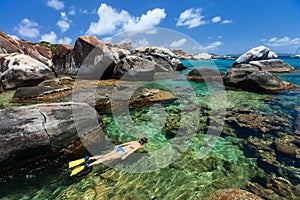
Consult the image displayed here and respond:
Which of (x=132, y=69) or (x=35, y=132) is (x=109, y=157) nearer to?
(x=35, y=132)

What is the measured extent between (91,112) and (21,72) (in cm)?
1053

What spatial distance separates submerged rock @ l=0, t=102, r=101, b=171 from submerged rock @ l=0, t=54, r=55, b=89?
10.1 metres

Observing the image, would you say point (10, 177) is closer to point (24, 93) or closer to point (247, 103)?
point (24, 93)

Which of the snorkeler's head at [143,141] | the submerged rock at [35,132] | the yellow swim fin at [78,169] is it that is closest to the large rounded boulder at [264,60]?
the snorkeler's head at [143,141]

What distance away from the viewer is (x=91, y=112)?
20.4 feet

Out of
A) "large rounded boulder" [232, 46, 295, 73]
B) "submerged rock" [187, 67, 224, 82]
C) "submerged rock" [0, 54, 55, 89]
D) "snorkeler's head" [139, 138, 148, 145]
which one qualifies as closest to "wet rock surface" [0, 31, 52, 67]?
"submerged rock" [0, 54, 55, 89]

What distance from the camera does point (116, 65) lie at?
686 inches

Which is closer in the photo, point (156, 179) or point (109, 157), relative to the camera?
point (156, 179)

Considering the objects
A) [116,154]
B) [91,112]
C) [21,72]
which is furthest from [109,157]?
[21,72]

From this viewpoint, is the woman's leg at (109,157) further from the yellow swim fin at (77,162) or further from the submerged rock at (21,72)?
the submerged rock at (21,72)

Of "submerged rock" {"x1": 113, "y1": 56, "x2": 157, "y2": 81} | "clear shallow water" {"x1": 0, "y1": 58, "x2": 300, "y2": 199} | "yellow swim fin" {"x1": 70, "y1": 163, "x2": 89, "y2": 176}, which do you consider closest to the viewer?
"clear shallow water" {"x1": 0, "y1": 58, "x2": 300, "y2": 199}

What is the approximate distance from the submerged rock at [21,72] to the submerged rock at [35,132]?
1005 centimetres

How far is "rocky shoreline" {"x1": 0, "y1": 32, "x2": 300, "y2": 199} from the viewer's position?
439cm

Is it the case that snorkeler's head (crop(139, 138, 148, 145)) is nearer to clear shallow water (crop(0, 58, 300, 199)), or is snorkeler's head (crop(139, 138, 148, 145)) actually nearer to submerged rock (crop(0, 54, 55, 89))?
clear shallow water (crop(0, 58, 300, 199))
